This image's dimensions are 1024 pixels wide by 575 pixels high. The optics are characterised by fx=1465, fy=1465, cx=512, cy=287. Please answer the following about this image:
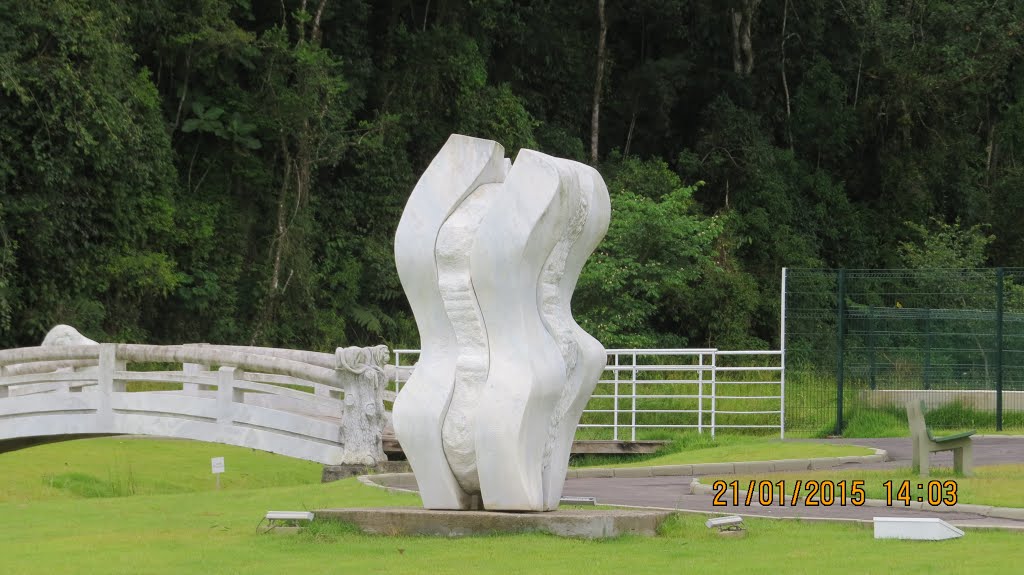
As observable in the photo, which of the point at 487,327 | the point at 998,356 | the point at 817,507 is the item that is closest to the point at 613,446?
the point at 998,356

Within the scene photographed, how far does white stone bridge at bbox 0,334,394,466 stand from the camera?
699 inches

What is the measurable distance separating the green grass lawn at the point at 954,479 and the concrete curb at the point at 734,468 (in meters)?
0.69

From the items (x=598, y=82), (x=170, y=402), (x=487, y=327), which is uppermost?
(x=598, y=82)

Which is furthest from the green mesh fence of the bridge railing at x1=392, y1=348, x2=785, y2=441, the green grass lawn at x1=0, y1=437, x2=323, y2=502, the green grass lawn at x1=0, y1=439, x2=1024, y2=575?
the green grass lawn at x1=0, y1=439, x2=1024, y2=575

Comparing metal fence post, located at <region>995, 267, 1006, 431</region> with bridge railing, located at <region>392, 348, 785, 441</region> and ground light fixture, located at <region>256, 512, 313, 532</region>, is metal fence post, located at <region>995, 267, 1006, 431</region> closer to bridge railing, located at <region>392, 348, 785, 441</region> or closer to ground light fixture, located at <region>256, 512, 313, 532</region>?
bridge railing, located at <region>392, 348, 785, 441</region>

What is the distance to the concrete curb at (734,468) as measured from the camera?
17.5m

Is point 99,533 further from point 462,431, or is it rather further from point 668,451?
point 668,451

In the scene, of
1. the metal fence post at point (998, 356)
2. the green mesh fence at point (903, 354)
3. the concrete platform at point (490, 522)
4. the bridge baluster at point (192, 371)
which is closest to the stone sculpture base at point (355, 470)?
the bridge baluster at point (192, 371)

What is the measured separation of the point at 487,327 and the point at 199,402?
895 centimetres

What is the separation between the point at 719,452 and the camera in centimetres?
1941

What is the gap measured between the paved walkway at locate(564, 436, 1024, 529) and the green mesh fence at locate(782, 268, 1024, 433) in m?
1.27

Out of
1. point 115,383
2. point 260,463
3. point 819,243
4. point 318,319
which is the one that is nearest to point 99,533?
point 115,383

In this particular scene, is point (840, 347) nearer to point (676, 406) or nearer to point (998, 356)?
point (998, 356)

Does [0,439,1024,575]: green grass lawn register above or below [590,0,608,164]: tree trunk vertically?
below
